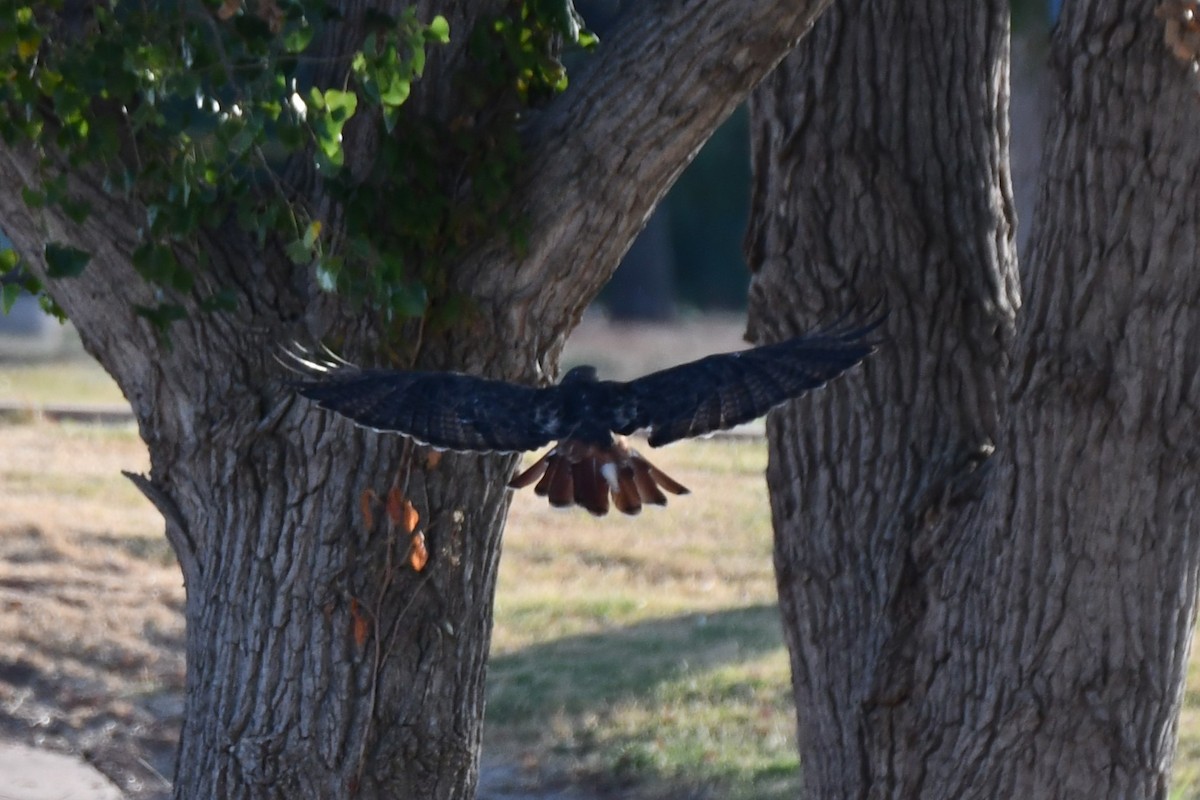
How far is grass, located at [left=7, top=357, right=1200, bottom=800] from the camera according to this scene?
22.2ft

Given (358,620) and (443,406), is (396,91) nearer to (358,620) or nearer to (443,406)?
(443,406)

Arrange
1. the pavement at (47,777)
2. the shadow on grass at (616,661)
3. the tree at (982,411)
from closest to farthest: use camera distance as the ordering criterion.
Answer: the tree at (982,411) → the pavement at (47,777) → the shadow on grass at (616,661)

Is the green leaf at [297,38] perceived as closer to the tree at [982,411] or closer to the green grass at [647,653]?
the tree at [982,411]

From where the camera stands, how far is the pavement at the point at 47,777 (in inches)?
258

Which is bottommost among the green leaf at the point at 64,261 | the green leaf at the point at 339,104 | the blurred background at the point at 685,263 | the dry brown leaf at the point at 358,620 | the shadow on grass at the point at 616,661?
the shadow on grass at the point at 616,661

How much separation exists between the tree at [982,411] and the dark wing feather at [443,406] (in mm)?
1001

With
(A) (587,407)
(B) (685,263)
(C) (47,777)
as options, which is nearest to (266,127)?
(A) (587,407)

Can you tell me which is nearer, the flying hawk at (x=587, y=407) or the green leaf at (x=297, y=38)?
the green leaf at (x=297, y=38)

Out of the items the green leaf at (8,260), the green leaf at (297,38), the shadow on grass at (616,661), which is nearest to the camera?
the green leaf at (297,38)

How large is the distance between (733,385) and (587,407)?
0.36m

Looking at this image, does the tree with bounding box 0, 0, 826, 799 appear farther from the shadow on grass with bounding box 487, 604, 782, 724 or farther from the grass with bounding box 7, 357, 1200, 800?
the shadow on grass with bounding box 487, 604, 782, 724

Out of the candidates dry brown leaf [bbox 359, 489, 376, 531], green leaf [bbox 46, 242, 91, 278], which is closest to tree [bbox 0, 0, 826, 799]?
dry brown leaf [bbox 359, 489, 376, 531]

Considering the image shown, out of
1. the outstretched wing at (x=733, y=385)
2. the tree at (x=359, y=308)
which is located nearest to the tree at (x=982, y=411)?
the outstretched wing at (x=733, y=385)

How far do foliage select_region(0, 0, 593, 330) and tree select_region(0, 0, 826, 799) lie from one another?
12 millimetres
